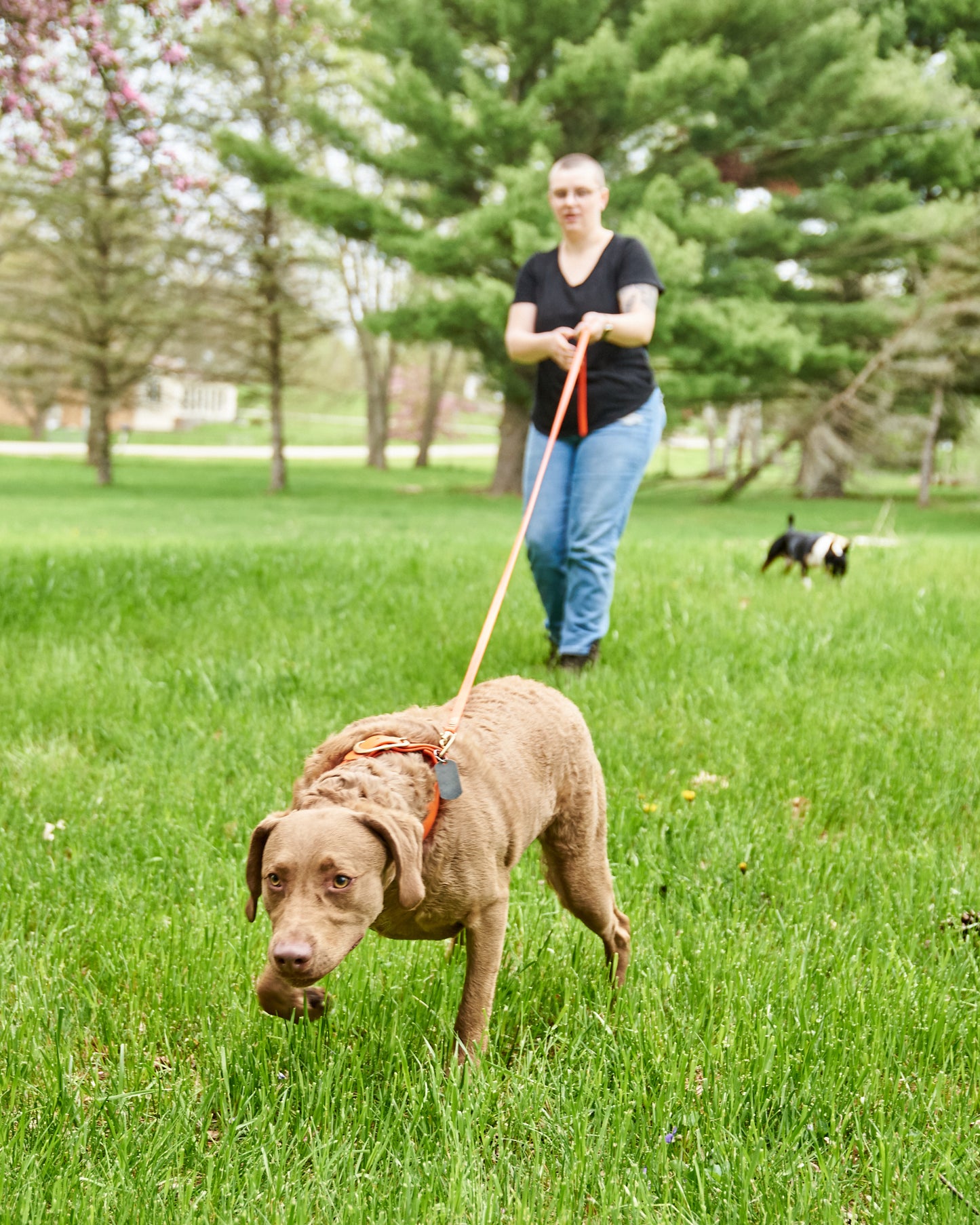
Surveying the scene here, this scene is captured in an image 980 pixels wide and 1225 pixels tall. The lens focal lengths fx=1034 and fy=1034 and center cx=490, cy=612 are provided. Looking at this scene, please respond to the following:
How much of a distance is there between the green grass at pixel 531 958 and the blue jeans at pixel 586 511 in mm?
331

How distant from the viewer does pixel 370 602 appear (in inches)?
261

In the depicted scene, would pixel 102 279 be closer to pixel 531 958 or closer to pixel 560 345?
pixel 560 345

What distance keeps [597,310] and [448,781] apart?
133 inches

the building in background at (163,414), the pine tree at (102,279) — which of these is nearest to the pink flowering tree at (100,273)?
the pine tree at (102,279)

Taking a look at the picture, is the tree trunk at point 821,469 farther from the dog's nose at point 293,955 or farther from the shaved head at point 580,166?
the dog's nose at point 293,955

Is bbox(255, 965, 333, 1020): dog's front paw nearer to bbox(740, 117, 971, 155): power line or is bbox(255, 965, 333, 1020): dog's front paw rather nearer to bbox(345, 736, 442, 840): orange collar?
bbox(345, 736, 442, 840): orange collar

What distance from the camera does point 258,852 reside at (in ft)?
5.80

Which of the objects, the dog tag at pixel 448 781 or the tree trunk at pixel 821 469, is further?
the tree trunk at pixel 821 469

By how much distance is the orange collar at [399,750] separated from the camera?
1.90m

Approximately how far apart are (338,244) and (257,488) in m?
6.97

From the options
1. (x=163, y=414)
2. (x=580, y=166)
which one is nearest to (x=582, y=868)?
(x=580, y=166)

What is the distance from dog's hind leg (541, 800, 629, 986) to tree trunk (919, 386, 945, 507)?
23.5 m

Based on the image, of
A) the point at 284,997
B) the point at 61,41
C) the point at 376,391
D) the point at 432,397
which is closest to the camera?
the point at 284,997

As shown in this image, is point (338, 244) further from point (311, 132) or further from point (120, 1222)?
point (120, 1222)
